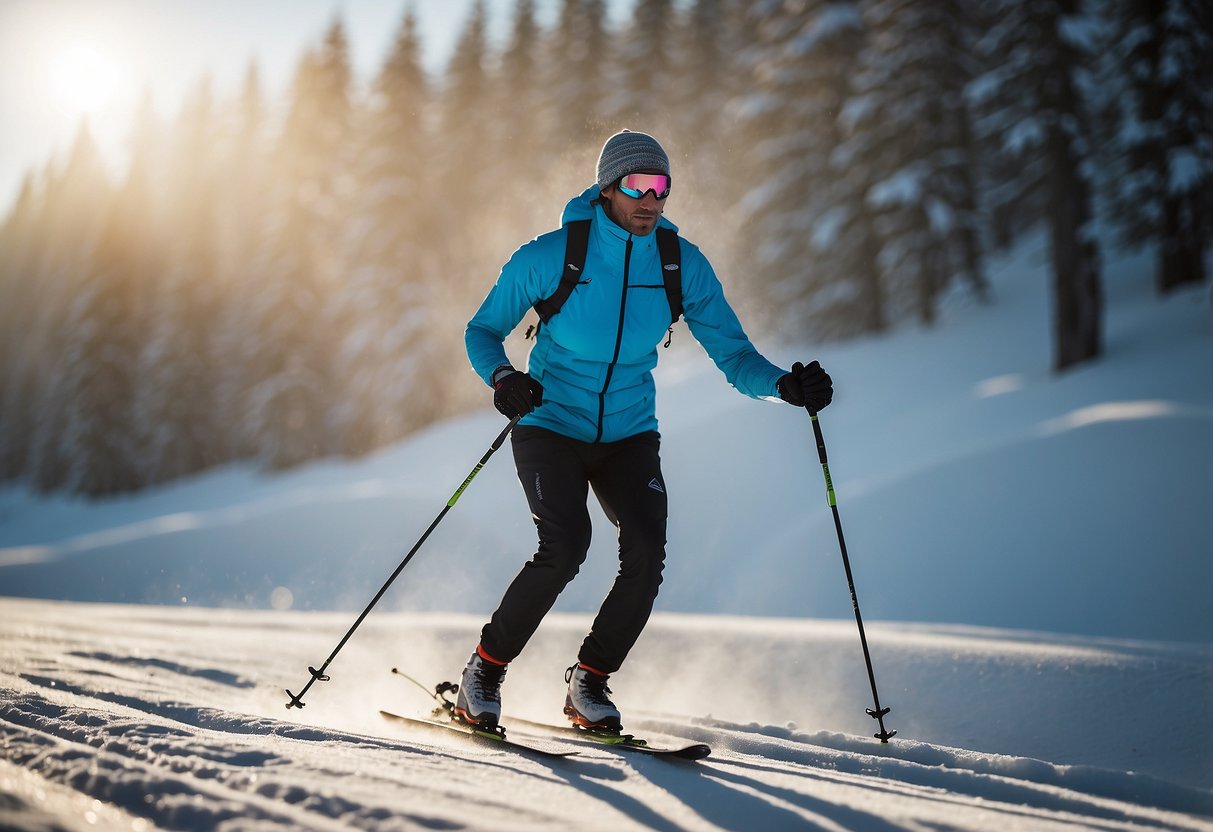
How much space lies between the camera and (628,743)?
12.1 feet

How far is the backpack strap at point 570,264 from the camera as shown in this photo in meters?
3.87

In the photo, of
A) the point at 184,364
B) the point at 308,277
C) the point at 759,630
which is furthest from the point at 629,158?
the point at 184,364

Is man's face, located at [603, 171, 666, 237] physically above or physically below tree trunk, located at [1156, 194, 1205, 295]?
below

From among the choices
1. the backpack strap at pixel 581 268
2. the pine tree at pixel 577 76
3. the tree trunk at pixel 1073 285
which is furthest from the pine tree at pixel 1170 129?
the backpack strap at pixel 581 268

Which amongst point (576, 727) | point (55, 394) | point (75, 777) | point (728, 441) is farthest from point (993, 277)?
point (55, 394)

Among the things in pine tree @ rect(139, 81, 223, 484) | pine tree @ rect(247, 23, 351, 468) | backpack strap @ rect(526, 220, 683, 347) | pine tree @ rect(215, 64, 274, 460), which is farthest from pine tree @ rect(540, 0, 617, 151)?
backpack strap @ rect(526, 220, 683, 347)

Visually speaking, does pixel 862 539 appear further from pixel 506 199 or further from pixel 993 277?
pixel 506 199

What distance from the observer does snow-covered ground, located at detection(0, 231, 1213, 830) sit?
2660 millimetres

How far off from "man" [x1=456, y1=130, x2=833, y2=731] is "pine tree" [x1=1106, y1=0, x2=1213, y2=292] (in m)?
17.6

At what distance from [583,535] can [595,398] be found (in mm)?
632

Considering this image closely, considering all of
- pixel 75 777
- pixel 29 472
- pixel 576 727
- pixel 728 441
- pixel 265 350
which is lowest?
pixel 75 777

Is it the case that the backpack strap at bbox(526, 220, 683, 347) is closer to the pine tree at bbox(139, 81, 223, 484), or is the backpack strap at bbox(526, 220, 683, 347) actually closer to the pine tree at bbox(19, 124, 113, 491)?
the pine tree at bbox(139, 81, 223, 484)

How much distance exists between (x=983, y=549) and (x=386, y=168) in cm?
2485

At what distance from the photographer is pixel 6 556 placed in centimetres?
1695
